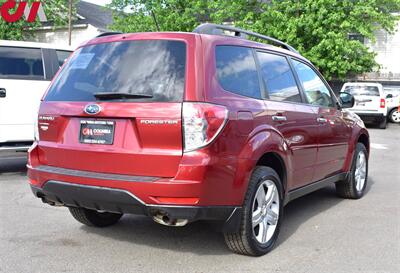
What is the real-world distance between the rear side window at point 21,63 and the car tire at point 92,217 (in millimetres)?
3475

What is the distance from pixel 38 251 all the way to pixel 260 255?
186cm

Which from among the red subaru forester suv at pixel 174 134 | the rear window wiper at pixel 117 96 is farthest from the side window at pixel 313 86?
the rear window wiper at pixel 117 96

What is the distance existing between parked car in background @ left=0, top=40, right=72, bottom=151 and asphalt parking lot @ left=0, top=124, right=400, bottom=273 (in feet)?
4.98

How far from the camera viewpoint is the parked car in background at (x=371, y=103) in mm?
18438

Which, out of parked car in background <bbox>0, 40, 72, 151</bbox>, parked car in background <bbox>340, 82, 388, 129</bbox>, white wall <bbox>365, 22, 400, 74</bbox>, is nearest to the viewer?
parked car in background <bbox>0, 40, 72, 151</bbox>

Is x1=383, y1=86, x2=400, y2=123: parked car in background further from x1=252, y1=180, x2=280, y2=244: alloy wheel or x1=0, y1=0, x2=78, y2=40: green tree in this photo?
x1=0, y1=0, x2=78, y2=40: green tree

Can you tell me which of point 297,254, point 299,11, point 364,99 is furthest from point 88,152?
point 299,11

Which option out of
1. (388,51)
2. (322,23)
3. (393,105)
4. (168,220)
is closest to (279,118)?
(168,220)

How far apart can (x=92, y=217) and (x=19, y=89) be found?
345 centimetres

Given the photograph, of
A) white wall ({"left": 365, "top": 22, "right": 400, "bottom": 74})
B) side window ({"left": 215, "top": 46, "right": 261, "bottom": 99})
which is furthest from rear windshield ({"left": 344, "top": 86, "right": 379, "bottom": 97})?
side window ({"left": 215, "top": 46, "right": 261, "bottom": 99})

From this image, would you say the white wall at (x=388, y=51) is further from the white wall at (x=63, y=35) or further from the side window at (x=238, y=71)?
the side window at (x=238, y=71)

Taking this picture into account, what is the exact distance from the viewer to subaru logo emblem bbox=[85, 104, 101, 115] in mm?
3854

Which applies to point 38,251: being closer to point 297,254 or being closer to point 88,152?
point 88,152

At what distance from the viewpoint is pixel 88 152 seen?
3863 millimetres
